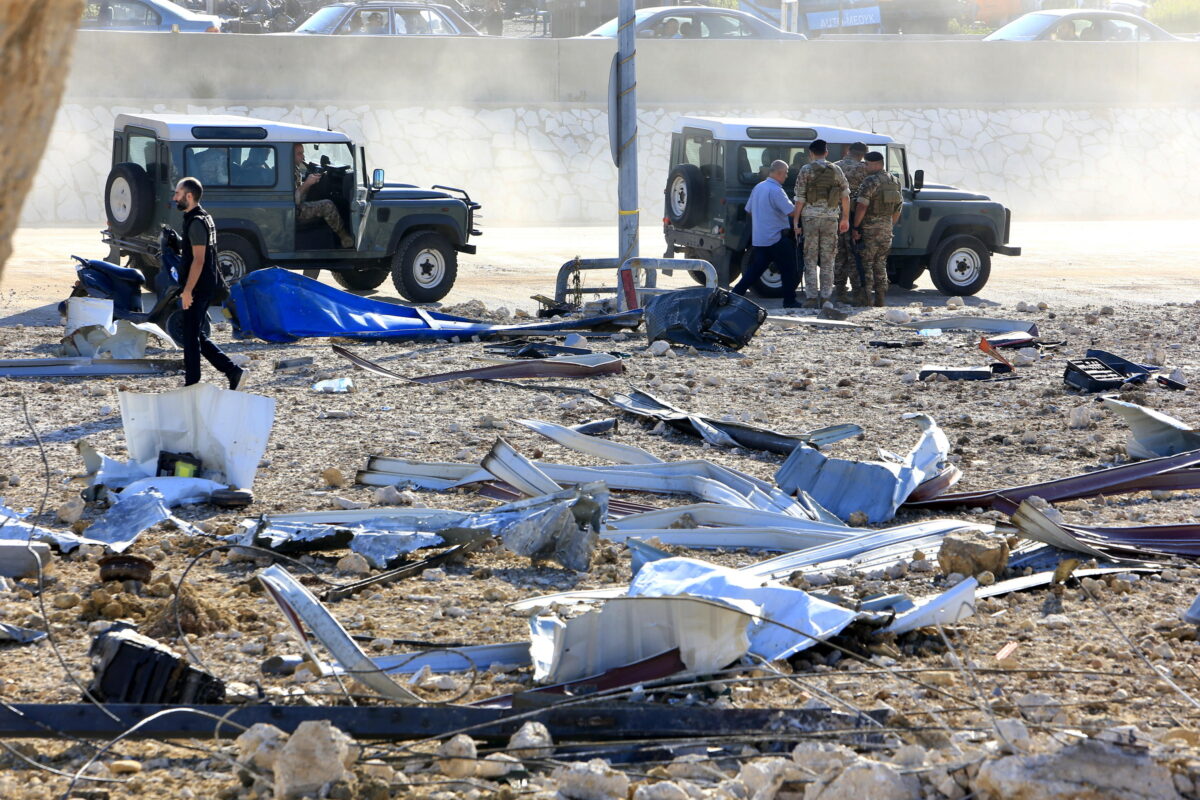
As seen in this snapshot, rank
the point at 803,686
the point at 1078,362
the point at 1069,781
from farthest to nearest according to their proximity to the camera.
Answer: the point at 1078,362, the point at 803,686, the point at 1069,781

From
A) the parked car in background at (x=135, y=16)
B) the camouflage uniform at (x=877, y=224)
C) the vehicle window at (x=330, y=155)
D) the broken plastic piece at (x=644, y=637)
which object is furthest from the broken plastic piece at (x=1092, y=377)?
the parked car in background at (x=135, y=16)

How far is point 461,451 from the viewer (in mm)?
7848

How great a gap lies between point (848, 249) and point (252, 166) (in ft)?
21.9

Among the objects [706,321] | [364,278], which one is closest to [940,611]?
[706,321]

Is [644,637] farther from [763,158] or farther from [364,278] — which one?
[763,158]

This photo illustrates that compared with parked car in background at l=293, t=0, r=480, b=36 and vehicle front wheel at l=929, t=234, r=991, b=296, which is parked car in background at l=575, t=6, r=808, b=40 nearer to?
parked car in background at l=293, t=0, r=480, b=36

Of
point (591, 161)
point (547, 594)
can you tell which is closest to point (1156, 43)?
point (591, 161)

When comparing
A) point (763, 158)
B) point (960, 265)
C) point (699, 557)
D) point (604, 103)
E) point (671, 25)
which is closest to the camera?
point (699, 557)

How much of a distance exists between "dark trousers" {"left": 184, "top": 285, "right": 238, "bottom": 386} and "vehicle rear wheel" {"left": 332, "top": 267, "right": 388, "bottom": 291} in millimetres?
6202

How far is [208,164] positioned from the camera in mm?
13672

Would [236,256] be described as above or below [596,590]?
above

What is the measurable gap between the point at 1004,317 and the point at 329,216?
7.35m

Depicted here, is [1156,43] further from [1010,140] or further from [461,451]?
[461,451]

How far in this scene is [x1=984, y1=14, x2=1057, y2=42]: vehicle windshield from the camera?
2908cm
